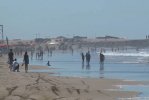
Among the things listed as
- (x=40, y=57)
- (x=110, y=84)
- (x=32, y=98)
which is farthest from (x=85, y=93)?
(x=40, y=57)

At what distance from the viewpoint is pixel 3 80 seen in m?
17.2

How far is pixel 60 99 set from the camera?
1434cm

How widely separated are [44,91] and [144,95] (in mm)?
5504

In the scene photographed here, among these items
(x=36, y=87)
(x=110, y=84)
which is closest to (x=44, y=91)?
(x=36, y=87)

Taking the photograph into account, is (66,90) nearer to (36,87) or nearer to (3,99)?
(36,87)

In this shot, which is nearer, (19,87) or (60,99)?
(60,99)

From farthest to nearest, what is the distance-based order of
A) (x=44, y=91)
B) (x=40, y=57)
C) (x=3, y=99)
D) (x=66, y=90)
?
(x=40, y=57) → (x=66, y=90) → (x=44, y=91) → (x=3, y=99)

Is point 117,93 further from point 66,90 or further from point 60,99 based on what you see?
point 60,99

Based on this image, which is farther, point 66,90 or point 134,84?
point 134,84

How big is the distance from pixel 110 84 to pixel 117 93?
509cm

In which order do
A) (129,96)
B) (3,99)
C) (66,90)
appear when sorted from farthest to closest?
(129,96), (66,90), (3,99)

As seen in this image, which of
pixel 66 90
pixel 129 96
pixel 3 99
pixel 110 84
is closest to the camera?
pixel 3 99

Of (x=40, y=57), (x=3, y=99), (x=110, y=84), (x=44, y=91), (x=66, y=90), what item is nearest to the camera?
(x=3, y=99)

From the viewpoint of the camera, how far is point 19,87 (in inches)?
613
